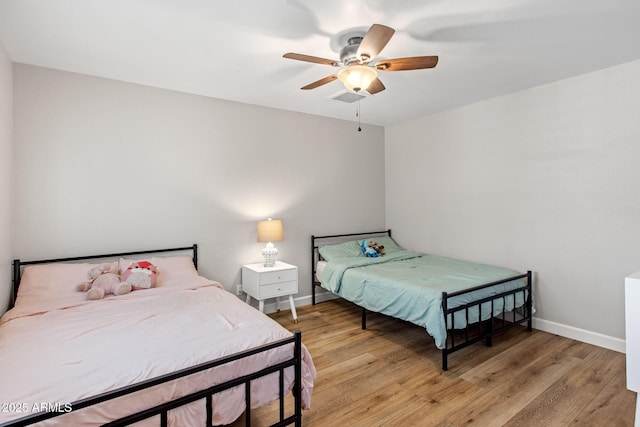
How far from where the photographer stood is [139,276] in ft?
8.80

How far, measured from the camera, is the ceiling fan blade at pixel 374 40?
1.81 metres

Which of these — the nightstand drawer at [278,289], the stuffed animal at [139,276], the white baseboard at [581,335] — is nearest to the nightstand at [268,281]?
the nightstand drawer at [278,289]

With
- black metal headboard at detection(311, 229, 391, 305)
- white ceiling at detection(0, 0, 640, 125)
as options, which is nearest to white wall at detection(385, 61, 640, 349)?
white ceiling at detection(0, 0, 640, 125)

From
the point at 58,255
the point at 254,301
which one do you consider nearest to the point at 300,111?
the point at 254,301

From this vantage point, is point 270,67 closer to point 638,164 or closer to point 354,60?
point 354,60

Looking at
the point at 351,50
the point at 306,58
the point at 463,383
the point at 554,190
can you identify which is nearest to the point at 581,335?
the point at 554,190

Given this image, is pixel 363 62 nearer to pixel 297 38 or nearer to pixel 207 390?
pixel 297 38

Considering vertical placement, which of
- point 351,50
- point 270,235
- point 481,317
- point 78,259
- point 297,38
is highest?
point 297,38

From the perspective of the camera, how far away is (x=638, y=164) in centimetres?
278

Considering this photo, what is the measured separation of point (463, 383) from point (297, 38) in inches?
111

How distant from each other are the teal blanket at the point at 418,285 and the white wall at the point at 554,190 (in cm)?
38

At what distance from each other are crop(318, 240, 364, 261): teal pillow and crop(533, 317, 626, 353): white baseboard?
209 cm

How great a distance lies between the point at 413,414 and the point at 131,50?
10.9ft

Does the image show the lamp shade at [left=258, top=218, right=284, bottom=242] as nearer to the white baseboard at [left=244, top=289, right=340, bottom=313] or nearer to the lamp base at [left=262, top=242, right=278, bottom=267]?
the lamp base at [left=262, top=242, right=278, bottom=267]
